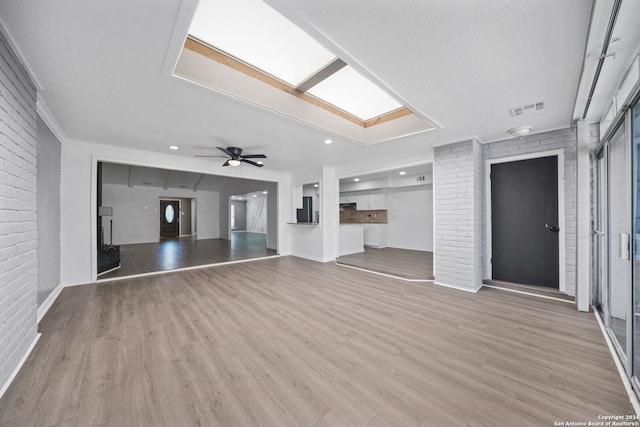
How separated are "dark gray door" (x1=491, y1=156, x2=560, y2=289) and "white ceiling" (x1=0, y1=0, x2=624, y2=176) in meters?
0.70

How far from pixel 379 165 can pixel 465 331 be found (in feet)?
11.9

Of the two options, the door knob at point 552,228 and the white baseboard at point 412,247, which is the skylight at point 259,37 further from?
the white baseboard at point 412,247

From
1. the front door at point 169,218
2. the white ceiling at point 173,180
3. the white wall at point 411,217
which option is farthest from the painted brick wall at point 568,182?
the front door at point 169,218

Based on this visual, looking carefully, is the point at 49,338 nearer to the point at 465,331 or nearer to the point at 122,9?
the point at 122,9

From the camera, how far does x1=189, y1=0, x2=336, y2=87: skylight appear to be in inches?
71.4

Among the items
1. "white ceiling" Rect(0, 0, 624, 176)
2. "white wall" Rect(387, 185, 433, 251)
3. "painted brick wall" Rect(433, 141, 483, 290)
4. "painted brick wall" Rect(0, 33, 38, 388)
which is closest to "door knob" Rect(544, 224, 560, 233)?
"painted brick wall" Rect(433, 141, 483, 290)

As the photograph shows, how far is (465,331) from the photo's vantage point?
237 centimetres

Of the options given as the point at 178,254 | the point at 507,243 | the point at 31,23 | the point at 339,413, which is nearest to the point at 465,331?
the point at 339,413

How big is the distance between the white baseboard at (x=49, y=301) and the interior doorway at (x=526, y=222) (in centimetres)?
633

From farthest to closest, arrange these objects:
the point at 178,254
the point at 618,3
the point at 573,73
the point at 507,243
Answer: the point at 178,254, the point at 507,243, the point at 573,73, the point at 618,3

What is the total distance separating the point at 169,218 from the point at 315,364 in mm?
12673

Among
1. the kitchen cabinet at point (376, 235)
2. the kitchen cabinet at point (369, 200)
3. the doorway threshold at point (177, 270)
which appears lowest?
the doorway threshold at point (177, 270)

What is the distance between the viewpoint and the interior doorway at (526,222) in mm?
3447

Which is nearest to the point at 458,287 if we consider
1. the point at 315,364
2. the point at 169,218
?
the point at 315,364
